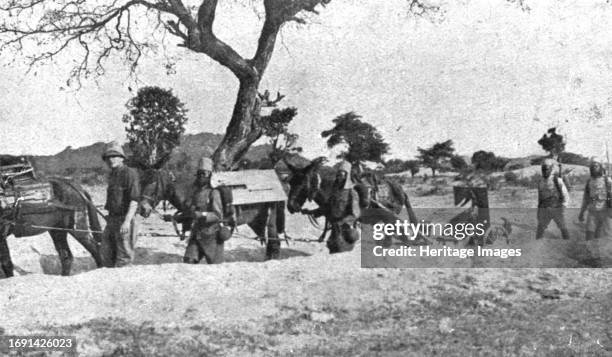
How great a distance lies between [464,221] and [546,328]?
10.8ft

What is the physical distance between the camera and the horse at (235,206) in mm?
8812

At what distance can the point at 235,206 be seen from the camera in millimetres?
9383

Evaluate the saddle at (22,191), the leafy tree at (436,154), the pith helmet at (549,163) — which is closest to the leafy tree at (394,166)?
the leafy tree at (436,154)

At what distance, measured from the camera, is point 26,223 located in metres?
8.66

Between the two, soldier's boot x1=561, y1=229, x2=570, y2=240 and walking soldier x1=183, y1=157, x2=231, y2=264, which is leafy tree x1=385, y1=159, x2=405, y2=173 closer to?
soldier's boot x1=561, y1=229, x2=570, y2=240

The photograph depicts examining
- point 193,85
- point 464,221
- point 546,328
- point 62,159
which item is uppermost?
point 193,85

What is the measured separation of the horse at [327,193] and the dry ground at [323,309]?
1066mm

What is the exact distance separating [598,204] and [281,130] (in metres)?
5.05

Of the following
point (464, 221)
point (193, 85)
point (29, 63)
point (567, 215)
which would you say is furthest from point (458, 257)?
point (29, 63)

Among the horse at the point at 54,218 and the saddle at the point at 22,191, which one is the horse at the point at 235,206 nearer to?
the horse at the point at 54,218

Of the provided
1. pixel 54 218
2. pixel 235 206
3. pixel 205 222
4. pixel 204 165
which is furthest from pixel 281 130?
pixel 54 218

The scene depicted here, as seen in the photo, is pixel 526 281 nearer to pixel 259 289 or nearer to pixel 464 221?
pixel 464 221

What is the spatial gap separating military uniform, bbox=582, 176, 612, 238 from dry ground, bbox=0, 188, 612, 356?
25.6 inches

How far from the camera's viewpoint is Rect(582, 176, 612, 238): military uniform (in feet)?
31.0
